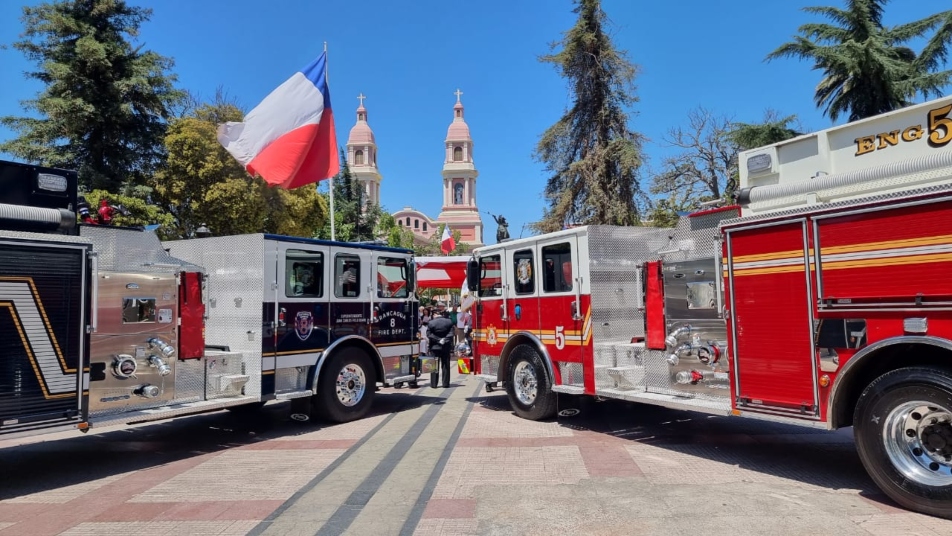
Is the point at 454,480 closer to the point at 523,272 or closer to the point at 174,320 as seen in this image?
the point at 174,320

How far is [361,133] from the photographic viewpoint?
104000mm

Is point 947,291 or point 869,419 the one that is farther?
point 869,419

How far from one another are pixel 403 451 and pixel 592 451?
2.31 m

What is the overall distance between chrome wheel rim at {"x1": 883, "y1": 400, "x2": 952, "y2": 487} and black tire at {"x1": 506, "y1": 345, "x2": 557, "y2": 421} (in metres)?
4.56

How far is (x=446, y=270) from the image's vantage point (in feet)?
66.3

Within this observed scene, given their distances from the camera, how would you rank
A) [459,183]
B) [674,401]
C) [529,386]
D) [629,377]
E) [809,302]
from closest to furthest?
[809,302]
[674,401]
[629,377]
[529,386]
[459,183]

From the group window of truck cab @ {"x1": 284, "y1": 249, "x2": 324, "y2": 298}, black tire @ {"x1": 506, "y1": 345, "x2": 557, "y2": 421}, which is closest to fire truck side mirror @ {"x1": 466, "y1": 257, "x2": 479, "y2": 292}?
black tire @ {"x1": 506, "y1": 345, "x2": 557, "y2": 421}

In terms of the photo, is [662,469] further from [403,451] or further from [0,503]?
[0,503]

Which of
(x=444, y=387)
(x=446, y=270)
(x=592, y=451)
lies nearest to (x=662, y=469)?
(x=592, y=451)

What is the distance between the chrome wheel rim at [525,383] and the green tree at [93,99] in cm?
1833

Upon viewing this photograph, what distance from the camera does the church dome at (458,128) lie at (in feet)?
368

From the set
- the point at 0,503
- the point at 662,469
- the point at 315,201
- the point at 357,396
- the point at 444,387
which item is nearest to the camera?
the point at 0,503

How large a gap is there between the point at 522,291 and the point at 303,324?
131 inches

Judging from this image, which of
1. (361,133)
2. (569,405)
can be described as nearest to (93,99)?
(569,405)
